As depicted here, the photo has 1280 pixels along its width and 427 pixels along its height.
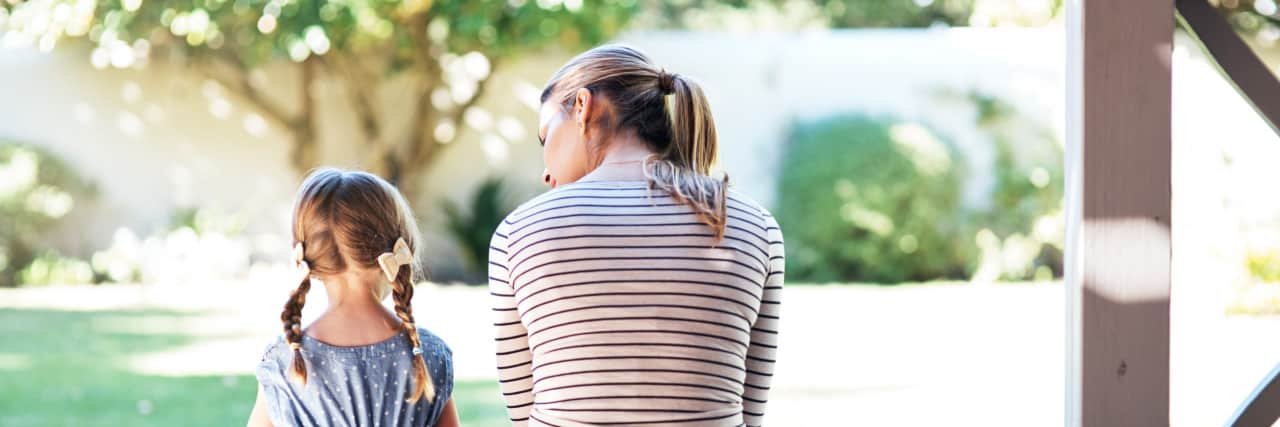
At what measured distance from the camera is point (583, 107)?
6.80 ft

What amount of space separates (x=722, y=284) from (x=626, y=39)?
33.1ft

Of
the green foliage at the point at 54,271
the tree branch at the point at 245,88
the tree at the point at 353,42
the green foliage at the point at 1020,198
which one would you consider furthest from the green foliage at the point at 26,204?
the green foliage at the point at 1020,198

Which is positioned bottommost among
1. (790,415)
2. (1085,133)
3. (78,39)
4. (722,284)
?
(790,415)

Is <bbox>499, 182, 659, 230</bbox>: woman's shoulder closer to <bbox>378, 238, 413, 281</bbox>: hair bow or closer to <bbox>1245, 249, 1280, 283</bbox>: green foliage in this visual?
<bbox>378, 238, 413, 281</bbox>: hair bow

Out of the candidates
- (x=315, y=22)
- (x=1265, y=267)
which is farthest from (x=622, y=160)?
(x=315, y=22)

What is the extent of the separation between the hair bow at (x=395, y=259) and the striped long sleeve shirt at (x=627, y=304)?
13.5 inches

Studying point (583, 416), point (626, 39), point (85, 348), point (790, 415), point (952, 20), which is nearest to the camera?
point (583, 416)

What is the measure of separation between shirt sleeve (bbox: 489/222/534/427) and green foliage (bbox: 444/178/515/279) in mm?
9465

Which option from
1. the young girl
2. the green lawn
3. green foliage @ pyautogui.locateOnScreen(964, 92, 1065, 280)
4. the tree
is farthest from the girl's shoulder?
green foliage @ pyautogui.locateOnScreen(964, 92, 1065, 280)

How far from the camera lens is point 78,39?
1132 cm

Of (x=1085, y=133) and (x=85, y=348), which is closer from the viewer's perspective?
(x=1085, y=133)

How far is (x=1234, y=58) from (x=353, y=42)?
9.24 metres

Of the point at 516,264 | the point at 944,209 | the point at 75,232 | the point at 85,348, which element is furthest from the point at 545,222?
the point at 75,232

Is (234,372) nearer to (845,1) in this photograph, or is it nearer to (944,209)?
(944,209)
